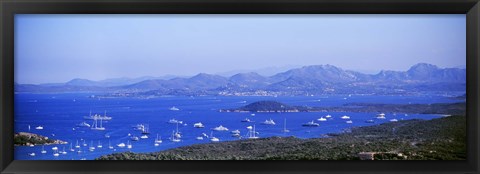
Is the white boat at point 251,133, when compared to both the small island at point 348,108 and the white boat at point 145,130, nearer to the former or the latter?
the small island at point 348,108

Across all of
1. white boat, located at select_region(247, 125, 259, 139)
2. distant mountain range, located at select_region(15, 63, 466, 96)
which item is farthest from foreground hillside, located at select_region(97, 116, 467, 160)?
distant mountain range, located at select_region(15, 63, 466, 96)

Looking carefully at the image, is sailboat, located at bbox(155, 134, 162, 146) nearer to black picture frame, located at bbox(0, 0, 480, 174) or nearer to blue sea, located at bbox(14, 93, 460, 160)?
blue sea, located at bbox(14, 93, 460, 160)

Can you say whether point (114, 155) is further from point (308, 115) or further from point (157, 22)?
point (308, 115)

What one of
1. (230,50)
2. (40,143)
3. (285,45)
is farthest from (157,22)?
(40,143)

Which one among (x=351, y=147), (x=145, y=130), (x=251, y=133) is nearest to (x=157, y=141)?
(x=145, y=130)

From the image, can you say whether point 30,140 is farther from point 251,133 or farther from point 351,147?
point 351,147

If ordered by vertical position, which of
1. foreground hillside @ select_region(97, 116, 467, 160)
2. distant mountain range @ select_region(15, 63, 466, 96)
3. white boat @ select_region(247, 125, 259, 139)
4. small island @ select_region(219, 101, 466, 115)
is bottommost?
foreground hillside @ select_region(97, 116, 467, 160)

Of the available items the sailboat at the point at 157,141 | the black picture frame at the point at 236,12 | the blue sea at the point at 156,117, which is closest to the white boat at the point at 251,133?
the blue sea at the point at 156,117
